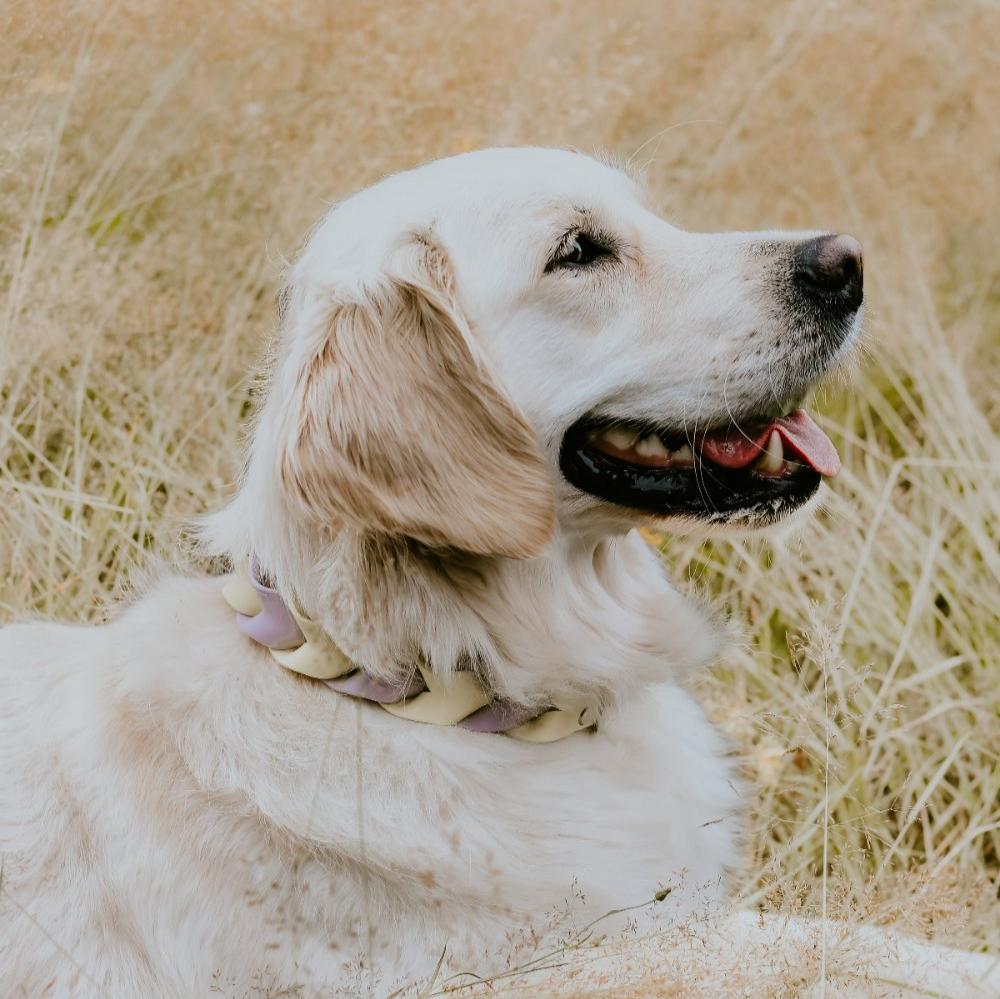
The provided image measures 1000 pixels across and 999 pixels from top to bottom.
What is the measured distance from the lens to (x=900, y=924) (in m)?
2.27

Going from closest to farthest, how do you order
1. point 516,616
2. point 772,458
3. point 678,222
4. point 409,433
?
point 409,433
point 516,616
point 772,458
point 678,222

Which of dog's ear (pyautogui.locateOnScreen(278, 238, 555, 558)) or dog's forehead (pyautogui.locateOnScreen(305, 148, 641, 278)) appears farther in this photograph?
dog's forehead (pyautogui.locateOnScreen(305, 148, 641, 278))

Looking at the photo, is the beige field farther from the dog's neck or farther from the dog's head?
the dog's neck

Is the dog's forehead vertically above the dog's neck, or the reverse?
the dog's forehead

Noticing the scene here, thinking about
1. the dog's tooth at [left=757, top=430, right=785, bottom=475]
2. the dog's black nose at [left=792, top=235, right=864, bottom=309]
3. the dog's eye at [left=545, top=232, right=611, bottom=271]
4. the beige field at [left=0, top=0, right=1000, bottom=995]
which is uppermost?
the dog's black nose at [left=792, top=235, right=864, bottom=309]

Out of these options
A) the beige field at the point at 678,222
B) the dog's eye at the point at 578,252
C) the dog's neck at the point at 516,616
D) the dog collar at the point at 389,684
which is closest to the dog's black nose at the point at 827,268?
the beige field at the point at 678,222

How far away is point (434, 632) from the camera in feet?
7.35

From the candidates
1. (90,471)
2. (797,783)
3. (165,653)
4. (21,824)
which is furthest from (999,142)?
(21,824)

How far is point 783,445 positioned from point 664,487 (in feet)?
0.90

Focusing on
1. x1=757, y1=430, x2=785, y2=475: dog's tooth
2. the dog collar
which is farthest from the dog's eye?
the dog collar

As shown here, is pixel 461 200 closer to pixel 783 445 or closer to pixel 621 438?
pixel 621 438

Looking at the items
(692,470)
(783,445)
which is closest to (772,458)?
(783,445)

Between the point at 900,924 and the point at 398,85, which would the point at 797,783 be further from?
the point at 398,85

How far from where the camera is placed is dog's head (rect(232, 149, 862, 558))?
2.21m
